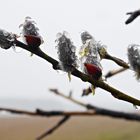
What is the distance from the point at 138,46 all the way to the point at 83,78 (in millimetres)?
169

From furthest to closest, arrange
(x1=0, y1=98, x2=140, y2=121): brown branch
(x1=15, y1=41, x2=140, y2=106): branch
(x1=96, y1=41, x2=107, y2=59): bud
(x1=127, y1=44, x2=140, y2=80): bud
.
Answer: (x1=96, y1=41, x2=107, y2=59): bud → (x1=15, y1=41, x2=140, y2=106): branch → (x1=127, y1=44, x2=140, y2=80): bud → (x1=0, y1=98, x2=140, y2=121): brown branch

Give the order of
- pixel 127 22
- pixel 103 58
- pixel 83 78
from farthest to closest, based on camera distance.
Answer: pixel 103 58, pixel 83 78, pixel 127 22

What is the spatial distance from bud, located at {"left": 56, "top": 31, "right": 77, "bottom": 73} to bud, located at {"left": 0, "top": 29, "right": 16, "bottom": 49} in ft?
0.42

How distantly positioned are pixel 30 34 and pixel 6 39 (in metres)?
0.06

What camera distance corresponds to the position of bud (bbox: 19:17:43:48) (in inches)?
37.5

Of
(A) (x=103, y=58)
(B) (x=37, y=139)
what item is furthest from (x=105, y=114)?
(A) (x=103, y=58)

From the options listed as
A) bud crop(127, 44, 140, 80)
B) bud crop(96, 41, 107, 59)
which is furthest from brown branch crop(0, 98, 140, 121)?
bud crop(96, 41, 107, 59)

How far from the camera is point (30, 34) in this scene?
963mm

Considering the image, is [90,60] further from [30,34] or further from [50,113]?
[50,113]

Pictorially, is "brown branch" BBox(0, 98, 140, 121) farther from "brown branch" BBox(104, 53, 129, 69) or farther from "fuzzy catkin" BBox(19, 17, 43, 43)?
"brown branch" BBox(104, 53, 129, 69)

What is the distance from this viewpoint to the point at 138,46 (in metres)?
0.83

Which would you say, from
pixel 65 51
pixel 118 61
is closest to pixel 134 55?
pixel 65 51

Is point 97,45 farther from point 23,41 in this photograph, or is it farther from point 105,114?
point 105,114

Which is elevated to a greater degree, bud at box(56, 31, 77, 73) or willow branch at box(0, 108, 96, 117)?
bud at box(56, 31, 77, 73)
